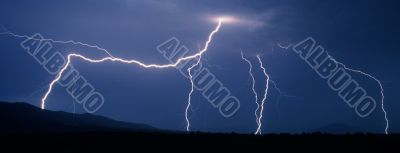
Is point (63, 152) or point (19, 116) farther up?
point (19, 116)

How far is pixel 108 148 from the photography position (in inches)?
451

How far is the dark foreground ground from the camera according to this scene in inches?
448

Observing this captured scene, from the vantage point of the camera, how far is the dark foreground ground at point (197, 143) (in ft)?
37.3

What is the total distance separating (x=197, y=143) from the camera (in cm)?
1238

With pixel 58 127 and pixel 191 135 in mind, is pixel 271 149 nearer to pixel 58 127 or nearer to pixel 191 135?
pixel 191 135

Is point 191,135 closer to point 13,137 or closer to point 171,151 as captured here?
point 171,151

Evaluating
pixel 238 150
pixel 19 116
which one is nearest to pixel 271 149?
pixel 238 150

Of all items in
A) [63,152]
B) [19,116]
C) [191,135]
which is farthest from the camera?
[19,116]

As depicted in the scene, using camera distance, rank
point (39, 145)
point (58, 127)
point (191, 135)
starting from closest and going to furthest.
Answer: point (39, 145)
point (191, 135)
point (58, 127)

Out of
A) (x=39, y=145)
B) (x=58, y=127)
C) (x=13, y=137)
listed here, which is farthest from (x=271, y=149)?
(x=58, y=127)

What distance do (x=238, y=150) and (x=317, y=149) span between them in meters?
2.03

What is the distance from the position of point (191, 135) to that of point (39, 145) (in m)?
4.71

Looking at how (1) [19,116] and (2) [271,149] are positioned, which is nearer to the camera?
(2) [271,149]

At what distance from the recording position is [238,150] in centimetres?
1141
